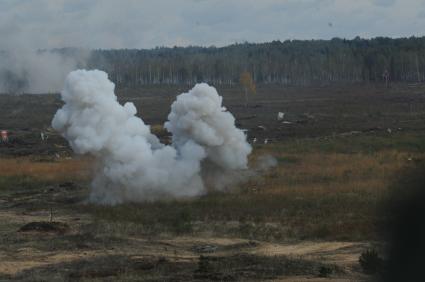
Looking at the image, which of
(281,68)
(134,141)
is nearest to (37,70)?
(281,68)

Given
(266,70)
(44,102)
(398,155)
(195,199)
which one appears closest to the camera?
(195,199)

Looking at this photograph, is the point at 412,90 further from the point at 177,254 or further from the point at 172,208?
the point at 177,254

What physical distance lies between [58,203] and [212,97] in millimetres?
9204

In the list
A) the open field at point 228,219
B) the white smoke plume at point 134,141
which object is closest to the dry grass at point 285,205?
the open field at point 228,219

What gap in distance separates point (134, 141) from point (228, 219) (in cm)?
825

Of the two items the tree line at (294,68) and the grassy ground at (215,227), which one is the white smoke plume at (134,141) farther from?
the tree line at (294,68)

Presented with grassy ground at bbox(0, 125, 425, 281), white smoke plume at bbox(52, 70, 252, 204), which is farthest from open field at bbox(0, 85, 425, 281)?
white smoke plume at bbox(52, 70, 252, 204)

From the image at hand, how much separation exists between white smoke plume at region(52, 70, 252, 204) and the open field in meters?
1.44

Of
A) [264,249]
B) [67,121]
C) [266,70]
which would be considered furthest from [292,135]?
[266,70]

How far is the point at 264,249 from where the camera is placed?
2342 centimetres

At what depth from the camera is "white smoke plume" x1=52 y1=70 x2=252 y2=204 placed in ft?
112

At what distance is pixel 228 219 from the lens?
2855 cm

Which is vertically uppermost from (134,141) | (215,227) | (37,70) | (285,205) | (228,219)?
(37,70)

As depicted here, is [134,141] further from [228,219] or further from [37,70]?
[37,70]
